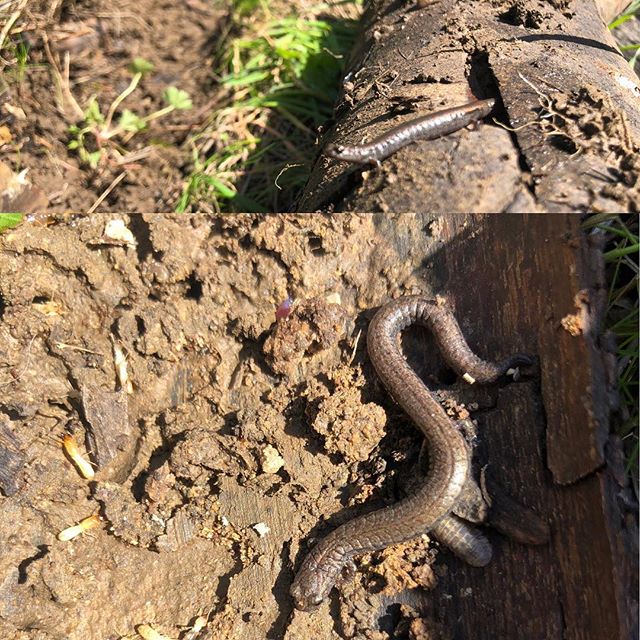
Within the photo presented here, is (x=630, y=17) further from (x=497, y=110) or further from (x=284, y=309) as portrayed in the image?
(x=284, y=309)

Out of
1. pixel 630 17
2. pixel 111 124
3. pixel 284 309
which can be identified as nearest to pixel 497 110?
pixel 284 309

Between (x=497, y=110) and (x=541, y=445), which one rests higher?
(x=497, y=110)

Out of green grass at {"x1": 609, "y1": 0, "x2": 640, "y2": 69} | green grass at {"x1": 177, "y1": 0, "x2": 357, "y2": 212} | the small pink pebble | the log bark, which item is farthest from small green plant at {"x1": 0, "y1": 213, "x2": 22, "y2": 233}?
green grass at {"x1": 609, "y1": 0, "x2": 640, "y2": 69}

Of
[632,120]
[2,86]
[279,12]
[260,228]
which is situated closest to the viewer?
[632,120]

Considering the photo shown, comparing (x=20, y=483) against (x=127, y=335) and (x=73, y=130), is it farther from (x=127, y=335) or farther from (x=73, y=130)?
(x=73, y=130)

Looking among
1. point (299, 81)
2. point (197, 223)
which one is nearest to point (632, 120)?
point (197, 223)

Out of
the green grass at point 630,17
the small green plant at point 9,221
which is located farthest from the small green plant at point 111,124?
the green grass at point 630,17

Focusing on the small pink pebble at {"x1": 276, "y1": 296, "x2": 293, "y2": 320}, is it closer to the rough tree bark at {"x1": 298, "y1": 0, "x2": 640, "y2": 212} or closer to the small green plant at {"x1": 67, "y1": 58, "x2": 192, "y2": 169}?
the rough tree bark at {"x1": 298, "y1": 0, "x2": 640, "y2": 212}
